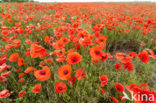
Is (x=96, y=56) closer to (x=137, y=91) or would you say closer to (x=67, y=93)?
(x=137, y=91)

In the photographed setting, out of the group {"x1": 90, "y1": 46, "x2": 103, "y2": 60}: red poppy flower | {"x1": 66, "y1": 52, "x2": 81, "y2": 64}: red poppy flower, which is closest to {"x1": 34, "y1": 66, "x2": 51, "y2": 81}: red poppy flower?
{"x1": 66, "y1": 52, "x2": 81, "y2": 64}: red poppy flower

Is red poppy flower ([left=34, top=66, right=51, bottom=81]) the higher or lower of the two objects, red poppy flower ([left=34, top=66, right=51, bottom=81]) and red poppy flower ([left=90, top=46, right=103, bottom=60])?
the lower

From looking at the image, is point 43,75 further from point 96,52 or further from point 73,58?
point 96,52

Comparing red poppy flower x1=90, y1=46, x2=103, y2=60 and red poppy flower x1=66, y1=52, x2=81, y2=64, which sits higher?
red poppy flower x1=90, y1=46, x2=103, y2=60

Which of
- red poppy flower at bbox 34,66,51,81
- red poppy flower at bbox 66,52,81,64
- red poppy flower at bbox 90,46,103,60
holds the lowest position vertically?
red poppy flower at bbox 34,66,51,81

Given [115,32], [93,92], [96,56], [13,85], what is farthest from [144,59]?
[13,85]

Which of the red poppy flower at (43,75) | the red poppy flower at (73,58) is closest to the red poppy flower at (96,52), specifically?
the red poppy flower at (73,58)

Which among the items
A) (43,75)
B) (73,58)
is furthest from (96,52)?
(43,75)

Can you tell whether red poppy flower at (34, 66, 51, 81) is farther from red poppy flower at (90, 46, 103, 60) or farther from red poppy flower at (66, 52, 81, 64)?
red poppy flower at (90, 46, 103, 60)

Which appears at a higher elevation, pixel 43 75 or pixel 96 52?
pixel 96 52

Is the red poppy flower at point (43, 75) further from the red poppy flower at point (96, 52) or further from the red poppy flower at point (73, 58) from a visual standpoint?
the red poppy flower at point (96, 52)

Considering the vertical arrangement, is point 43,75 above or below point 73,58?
below

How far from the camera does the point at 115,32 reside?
8.06 ft

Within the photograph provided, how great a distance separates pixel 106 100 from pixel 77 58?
1.97 feet
